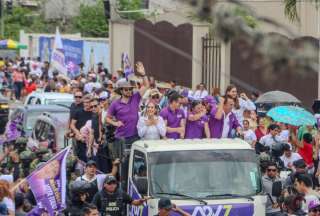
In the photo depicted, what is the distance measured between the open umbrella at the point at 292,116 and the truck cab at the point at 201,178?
16.2 feet

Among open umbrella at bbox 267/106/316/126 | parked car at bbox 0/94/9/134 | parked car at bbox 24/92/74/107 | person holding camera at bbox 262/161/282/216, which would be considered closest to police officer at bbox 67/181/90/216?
person holding camera at bbox 262/161/282/216

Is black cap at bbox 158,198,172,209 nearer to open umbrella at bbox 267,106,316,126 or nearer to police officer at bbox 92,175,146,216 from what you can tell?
police officer at bbox 92,175,146,216

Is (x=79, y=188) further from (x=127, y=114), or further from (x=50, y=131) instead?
(x=50, y=131)

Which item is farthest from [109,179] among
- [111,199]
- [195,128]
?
[195,128]

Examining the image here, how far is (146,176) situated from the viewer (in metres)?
11.0

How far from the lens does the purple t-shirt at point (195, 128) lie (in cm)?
1311

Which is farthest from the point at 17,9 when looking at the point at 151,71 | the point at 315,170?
the point at 315,170

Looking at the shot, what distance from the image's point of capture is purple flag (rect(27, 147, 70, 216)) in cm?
1141

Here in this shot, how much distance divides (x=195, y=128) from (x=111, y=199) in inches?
88.4

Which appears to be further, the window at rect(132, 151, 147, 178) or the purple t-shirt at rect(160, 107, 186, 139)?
the purple t-shirt at rect(160, 107, 186, 139)

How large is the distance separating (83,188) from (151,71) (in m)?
23.7

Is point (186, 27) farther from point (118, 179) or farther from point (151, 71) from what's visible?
point (118, 179)

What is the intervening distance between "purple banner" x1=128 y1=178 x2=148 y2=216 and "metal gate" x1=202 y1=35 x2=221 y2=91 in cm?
1731

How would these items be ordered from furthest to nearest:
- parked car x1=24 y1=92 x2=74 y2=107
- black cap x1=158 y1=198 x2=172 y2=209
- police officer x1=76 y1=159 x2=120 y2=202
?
parked car x1=24 y1=92 x2=74 y2=107 < police officer x1=76 y1=159 x2=120 y2=202 < black cap x1=158 y1=198 x2=172 y2=209
